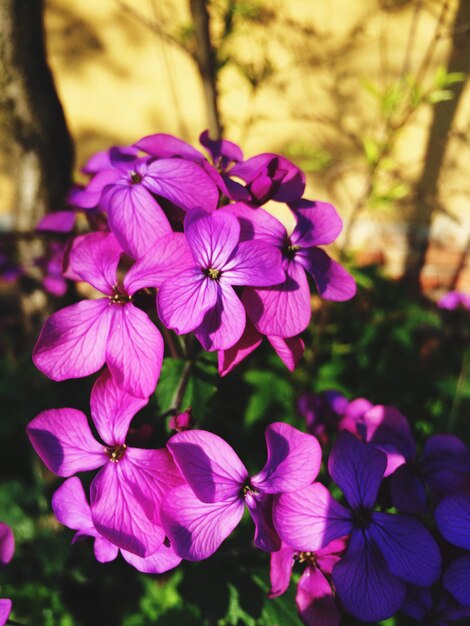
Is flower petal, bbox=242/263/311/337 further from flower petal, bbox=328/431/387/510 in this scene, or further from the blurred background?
the blurred background

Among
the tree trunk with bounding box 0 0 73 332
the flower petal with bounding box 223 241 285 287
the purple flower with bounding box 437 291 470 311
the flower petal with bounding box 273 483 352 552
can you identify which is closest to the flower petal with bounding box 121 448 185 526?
the flower petal with bounding box 273 483 352 552

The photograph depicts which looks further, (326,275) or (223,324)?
(326,275)

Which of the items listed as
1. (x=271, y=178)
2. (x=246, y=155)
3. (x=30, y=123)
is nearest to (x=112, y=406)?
(x=271, y=178)

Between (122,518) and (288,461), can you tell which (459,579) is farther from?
(122,518)

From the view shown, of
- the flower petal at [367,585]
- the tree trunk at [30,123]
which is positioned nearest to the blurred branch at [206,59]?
the tree trunk at [30,123]

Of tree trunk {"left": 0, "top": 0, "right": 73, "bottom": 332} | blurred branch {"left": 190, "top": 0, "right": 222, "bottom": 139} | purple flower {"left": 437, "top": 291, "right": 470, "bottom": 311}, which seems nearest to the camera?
tree trunk {"left": 0, "top": 0, "right": 73, "bottom": 332}

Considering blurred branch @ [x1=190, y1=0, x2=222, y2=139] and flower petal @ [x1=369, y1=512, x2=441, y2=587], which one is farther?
blurred branch @ [x1=190, y1=0, x2=222, y2=139]
